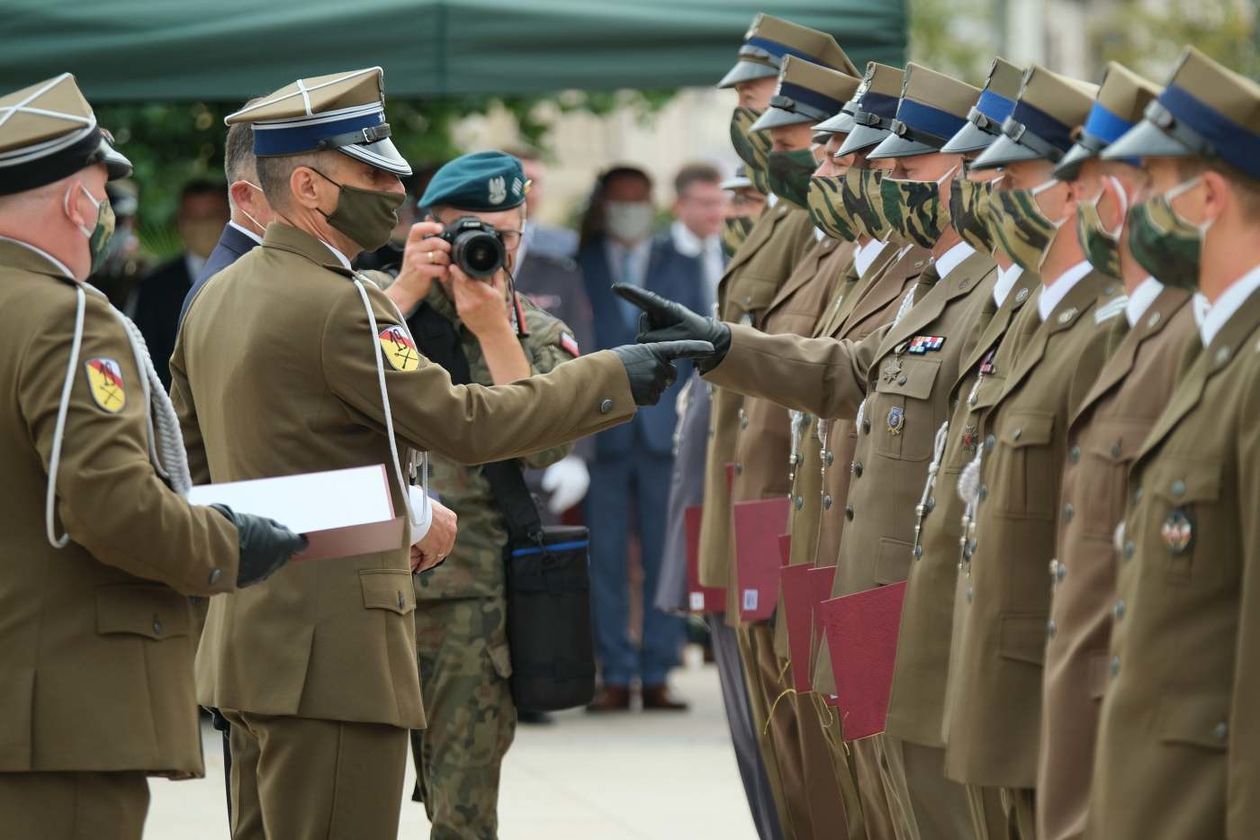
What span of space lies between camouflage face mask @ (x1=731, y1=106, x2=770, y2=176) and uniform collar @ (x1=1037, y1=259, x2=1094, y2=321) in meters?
2.42

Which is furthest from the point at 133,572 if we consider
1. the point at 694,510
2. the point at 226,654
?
the point at 694,510

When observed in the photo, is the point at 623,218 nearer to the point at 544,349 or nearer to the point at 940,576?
the point at 544,349

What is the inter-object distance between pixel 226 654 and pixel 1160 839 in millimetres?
1913

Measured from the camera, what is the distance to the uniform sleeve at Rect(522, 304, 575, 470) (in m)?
5.49

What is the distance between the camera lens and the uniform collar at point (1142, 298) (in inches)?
137

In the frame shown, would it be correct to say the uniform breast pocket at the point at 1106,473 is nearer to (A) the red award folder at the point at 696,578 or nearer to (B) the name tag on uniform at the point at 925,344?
(B) the name tag on uniform at the point at 925,344

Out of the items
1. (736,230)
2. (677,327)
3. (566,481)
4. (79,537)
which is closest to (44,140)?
(79,537)

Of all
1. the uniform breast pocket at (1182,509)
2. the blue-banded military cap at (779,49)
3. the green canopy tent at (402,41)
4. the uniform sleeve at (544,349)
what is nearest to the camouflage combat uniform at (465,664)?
the uniform sleeve at (544,349)

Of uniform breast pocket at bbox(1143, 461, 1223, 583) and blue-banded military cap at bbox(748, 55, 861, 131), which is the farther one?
blue-banded military cap at bbox(748, 55, 861, 131)

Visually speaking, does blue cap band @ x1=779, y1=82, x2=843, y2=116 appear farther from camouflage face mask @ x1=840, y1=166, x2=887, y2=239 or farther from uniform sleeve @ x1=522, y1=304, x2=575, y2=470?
uniform sleeve @ x1=522, y1=304, x2=575, y2=470

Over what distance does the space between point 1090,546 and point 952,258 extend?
4.60 feet

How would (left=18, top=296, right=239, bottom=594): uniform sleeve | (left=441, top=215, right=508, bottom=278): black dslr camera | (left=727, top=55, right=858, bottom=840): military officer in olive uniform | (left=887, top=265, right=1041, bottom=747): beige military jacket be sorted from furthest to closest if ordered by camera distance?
(left=727, top=55, right=858, bottom=840): military officer in olive uniform
(left=441, top=215, right=508, bottom=278): black dslr camera
(left=887, top=265, right=1041, bottom=747): beige military jacket
(left=18, top=296, right=239, bottom=594): uniform sleeve

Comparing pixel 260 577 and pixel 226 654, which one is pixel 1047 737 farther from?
pixel 226 654

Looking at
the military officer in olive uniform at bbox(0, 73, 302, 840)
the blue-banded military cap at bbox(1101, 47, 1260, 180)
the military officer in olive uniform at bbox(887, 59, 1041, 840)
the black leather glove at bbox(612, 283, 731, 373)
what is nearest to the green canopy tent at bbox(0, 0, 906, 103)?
the black leather glove at bbox(612, 283, 731, 373)
